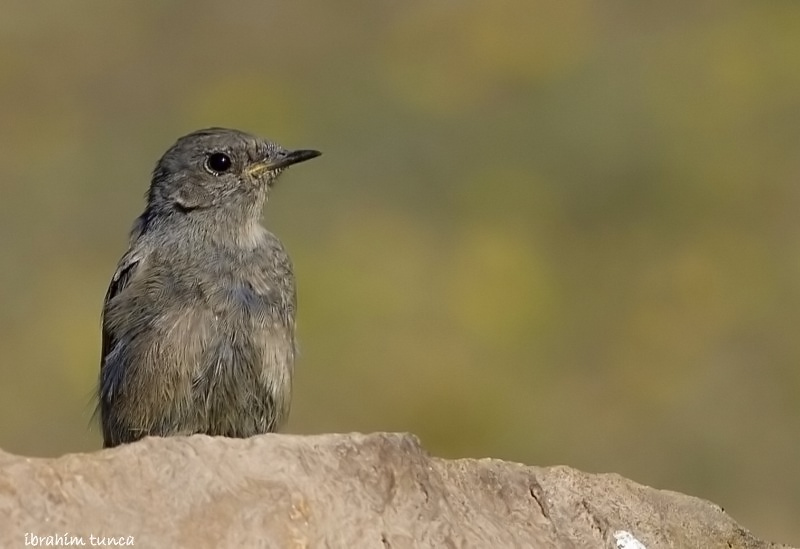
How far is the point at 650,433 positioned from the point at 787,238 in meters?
3.67

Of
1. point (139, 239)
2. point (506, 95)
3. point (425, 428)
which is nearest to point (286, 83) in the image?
point (506, 95)

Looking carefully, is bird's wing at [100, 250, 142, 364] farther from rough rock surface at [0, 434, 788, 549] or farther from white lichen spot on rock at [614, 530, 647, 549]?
white lichen spot on rock at [614, 530, 647, 549]

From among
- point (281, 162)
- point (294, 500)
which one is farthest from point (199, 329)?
point (294, 500)

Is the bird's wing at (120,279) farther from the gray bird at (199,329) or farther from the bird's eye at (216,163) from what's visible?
the bird's eye at (216,163)

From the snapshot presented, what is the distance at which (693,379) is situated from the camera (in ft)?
53.9

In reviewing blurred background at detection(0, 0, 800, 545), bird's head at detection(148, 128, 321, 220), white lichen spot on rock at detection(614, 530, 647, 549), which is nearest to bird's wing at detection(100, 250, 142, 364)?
bird's head at detection(148, 128, 321, 220)

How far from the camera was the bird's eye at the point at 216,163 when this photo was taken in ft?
32.3

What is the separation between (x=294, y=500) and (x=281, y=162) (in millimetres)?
3753

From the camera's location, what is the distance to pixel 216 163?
388 inches

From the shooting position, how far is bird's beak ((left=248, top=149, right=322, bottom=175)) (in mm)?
9899

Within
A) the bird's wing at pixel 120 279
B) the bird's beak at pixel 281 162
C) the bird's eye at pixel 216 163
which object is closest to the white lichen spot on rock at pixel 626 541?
the bird's wing at pixel 120 279

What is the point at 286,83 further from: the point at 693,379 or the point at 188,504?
the point at 188,504

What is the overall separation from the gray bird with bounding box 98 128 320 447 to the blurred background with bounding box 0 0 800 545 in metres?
6.26

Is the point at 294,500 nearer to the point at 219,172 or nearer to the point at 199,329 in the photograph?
the point at 199,329
